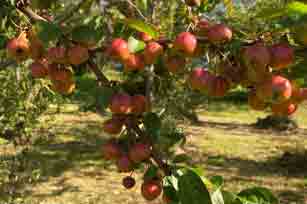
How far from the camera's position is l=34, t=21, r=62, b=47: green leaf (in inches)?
39.3

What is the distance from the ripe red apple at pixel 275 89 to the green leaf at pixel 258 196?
0.26 metres

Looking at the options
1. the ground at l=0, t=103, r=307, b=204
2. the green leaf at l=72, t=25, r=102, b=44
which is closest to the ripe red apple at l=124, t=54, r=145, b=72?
the green leaf at l=72, t=25, r=102, b=44

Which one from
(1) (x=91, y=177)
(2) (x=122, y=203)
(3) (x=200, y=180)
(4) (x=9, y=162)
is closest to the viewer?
(3) (x=200, y=180)

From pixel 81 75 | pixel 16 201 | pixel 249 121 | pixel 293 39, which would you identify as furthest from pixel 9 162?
pixel 249 121

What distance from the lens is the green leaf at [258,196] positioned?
107 centimetres

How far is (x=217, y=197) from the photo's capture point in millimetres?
1028

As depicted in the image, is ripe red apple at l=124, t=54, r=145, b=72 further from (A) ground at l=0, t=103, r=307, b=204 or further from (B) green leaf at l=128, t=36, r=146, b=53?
(A) ground at l=0, t=103, r=307, b=204

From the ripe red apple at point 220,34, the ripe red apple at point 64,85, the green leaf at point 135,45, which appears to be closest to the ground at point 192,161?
the ripe red apple at point 64,85

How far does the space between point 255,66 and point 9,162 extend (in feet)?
13.5

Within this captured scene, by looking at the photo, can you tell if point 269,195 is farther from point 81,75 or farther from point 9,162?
point 9,162

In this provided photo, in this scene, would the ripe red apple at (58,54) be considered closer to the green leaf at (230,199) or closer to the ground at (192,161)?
the green leaf at (230,199)

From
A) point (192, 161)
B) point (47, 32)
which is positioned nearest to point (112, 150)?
point (47, 32)

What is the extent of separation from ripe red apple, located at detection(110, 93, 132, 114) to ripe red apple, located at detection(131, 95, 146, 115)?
0.04ft

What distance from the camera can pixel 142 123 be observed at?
1.15 m
